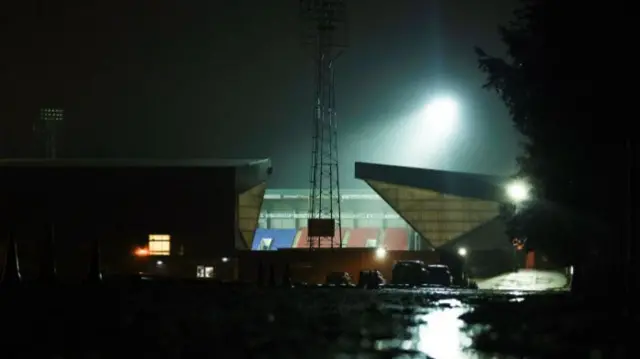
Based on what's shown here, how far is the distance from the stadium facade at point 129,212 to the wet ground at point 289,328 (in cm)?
4520

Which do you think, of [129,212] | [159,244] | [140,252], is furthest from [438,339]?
[129,212]

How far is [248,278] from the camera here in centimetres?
5869

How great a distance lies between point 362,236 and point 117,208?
1936 inches

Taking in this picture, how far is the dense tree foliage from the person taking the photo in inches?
882

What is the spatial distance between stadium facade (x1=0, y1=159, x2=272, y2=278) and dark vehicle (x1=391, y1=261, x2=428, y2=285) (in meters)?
18.2

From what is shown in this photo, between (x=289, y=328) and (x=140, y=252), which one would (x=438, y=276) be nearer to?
(x=140, y=252)

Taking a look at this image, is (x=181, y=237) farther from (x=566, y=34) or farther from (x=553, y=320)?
(x=553, y=320)

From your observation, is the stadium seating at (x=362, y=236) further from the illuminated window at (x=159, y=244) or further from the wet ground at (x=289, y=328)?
the wet ground at (x=289, y=328)

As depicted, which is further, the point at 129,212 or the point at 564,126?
the point at 129,212

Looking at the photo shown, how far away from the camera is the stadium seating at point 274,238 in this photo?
103m

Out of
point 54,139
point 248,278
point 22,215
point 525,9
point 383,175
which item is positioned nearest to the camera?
point 525,9

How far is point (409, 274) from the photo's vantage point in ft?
141

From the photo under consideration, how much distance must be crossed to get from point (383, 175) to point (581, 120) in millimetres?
48092

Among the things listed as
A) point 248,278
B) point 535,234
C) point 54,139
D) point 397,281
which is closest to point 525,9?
point 535,234
